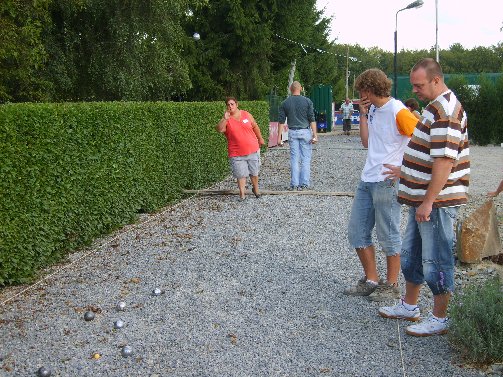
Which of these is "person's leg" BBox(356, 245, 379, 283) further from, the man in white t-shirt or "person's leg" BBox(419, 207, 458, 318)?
"person's leg" BBox(419, 207, 458, 318)

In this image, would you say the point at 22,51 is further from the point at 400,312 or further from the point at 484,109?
the point at 484,109

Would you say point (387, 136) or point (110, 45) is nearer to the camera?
point (387, 136)

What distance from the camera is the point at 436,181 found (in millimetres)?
4422

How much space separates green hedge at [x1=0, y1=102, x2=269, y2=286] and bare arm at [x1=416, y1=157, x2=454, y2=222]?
3.90 meters

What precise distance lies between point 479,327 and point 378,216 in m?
1.52

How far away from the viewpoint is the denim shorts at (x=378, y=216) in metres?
5.54

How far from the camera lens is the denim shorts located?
5543 mm

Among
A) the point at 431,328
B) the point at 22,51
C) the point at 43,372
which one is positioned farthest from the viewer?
the point at 22,51

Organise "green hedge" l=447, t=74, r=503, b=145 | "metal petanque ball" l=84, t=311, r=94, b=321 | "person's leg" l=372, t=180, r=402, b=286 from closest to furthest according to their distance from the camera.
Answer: "metal petanque ball" l=84, t=311, r=94, b=321 → "person's leg" l=372, t=180, r=402, b=286 → "green hedge" l=447, t=74, r=503, b=145

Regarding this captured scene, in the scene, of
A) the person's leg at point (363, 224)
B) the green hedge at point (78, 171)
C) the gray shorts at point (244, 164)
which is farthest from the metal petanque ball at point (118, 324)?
the gray shorts at point (244, 164)

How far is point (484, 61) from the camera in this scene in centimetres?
10844

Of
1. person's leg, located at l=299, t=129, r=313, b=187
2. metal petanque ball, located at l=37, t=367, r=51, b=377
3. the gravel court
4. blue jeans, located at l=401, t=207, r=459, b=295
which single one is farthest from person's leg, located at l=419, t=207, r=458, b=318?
person's leg, located at l=299, t=129, r=313, b=187

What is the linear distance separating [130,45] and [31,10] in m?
3.49

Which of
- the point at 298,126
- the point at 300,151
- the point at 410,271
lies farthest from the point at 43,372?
the point at 300,151
